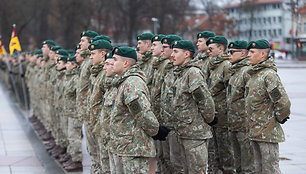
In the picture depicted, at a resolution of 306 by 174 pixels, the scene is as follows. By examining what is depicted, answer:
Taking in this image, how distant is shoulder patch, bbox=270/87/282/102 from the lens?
6395 millimetres

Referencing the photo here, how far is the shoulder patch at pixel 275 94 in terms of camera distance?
252 inches

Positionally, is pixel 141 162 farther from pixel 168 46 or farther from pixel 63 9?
pixel 63 9

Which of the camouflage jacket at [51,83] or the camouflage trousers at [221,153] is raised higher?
the camouflage jacket at [51,83]

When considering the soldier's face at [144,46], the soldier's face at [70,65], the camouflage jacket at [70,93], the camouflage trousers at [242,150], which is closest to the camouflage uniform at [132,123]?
the camouflage trousers at [242,150]

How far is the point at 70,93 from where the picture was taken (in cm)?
988

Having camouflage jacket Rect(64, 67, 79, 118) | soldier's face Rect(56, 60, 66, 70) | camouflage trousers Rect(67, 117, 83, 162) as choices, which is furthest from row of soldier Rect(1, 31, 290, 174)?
soldier's face Rect(56, 60, 66, 70)

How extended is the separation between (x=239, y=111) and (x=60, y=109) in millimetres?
4868

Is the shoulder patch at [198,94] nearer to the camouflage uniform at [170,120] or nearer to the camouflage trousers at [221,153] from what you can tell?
the camouflage uniform at [170,120]

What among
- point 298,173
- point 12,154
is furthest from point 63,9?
point 298,173

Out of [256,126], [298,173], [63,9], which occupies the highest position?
[63,9]

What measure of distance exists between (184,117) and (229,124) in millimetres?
1037

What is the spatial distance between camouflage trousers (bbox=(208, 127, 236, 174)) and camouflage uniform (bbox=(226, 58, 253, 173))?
392 mm

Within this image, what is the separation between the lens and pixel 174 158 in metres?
7.29

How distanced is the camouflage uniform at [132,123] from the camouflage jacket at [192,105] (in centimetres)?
93
